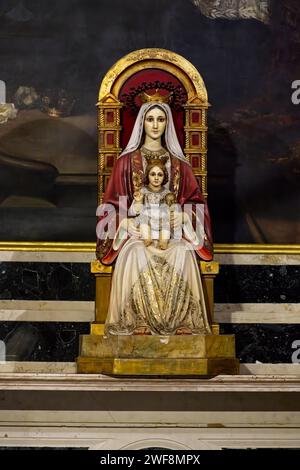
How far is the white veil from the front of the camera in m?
14.7

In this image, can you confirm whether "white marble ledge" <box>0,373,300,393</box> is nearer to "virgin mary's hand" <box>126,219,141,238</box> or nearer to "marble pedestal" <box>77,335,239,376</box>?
"marble pedestal" <box>77,335,239,376</box>

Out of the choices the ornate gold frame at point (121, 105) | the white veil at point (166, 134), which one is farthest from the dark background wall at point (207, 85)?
the white veil at point (166, 134)

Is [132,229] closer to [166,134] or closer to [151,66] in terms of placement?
[166,134]

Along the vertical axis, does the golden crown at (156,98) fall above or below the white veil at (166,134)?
above

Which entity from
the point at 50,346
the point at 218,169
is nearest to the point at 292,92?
the point at 218,169

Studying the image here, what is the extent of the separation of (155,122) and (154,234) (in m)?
0.98

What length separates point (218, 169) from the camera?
51.1ft

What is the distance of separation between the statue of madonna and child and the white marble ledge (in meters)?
0.41

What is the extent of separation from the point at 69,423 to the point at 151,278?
138 centimetres

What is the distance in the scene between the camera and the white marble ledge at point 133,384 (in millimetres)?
14016

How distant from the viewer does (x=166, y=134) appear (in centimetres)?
1478

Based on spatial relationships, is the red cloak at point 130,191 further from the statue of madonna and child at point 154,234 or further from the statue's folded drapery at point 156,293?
the statue's folded drapery at point 156,293

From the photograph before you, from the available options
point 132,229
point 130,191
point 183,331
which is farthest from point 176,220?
point 183,331

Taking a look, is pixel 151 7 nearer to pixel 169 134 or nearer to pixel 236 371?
pixel 169 134
